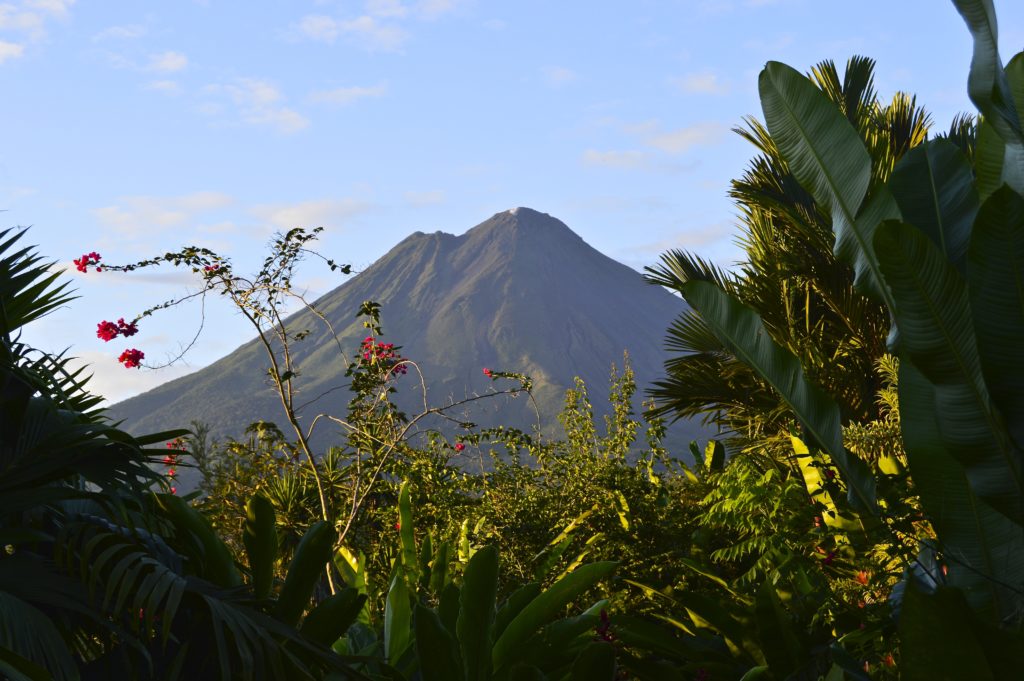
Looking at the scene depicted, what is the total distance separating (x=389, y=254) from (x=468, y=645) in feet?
344

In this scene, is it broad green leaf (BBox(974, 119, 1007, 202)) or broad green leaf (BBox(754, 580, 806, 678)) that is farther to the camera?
broad green leaf (BBox(754, 580, 806, 678))

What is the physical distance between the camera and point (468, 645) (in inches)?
122

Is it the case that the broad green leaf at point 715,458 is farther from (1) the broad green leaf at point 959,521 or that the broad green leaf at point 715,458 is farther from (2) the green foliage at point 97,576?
(2) the green foliage at point 97,576

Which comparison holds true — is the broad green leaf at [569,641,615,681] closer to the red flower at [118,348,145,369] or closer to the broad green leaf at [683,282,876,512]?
the broad green leaf at [683,282,876,512]

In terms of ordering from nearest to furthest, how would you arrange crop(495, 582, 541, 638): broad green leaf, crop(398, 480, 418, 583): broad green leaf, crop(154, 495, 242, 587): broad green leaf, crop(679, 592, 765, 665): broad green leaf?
crop(154, 495, 242, 587): broad green leaf < crop(495, 582, 541, 638): broad green leaf < crop(679, 592, 765, 665): broad green leaf < crop(398, 480, 418, 583): broad green leaf

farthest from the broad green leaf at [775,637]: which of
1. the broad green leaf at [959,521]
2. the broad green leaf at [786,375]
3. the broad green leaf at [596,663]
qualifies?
the broad green leaf at [596,663]

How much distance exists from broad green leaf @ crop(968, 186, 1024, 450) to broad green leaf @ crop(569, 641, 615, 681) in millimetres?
1406

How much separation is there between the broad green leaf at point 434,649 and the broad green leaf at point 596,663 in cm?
40

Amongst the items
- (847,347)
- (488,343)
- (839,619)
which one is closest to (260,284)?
(839,619)

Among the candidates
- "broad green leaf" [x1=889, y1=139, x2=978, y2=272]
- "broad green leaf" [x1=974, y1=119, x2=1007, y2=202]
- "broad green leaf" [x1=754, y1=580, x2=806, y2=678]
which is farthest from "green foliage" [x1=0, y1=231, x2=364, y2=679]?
"broad green leaf" [x1=974, y1=119, x2=1007, y2=202]

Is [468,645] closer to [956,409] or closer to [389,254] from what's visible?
[956,409]

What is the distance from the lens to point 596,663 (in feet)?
10.1

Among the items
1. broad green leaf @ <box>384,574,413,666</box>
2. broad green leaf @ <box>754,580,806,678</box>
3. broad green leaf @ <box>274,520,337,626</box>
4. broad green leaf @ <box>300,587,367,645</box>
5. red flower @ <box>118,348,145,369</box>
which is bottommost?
broad green leaf @ <box>754,580,806,678</box>

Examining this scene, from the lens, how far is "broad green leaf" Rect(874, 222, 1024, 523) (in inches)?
113
